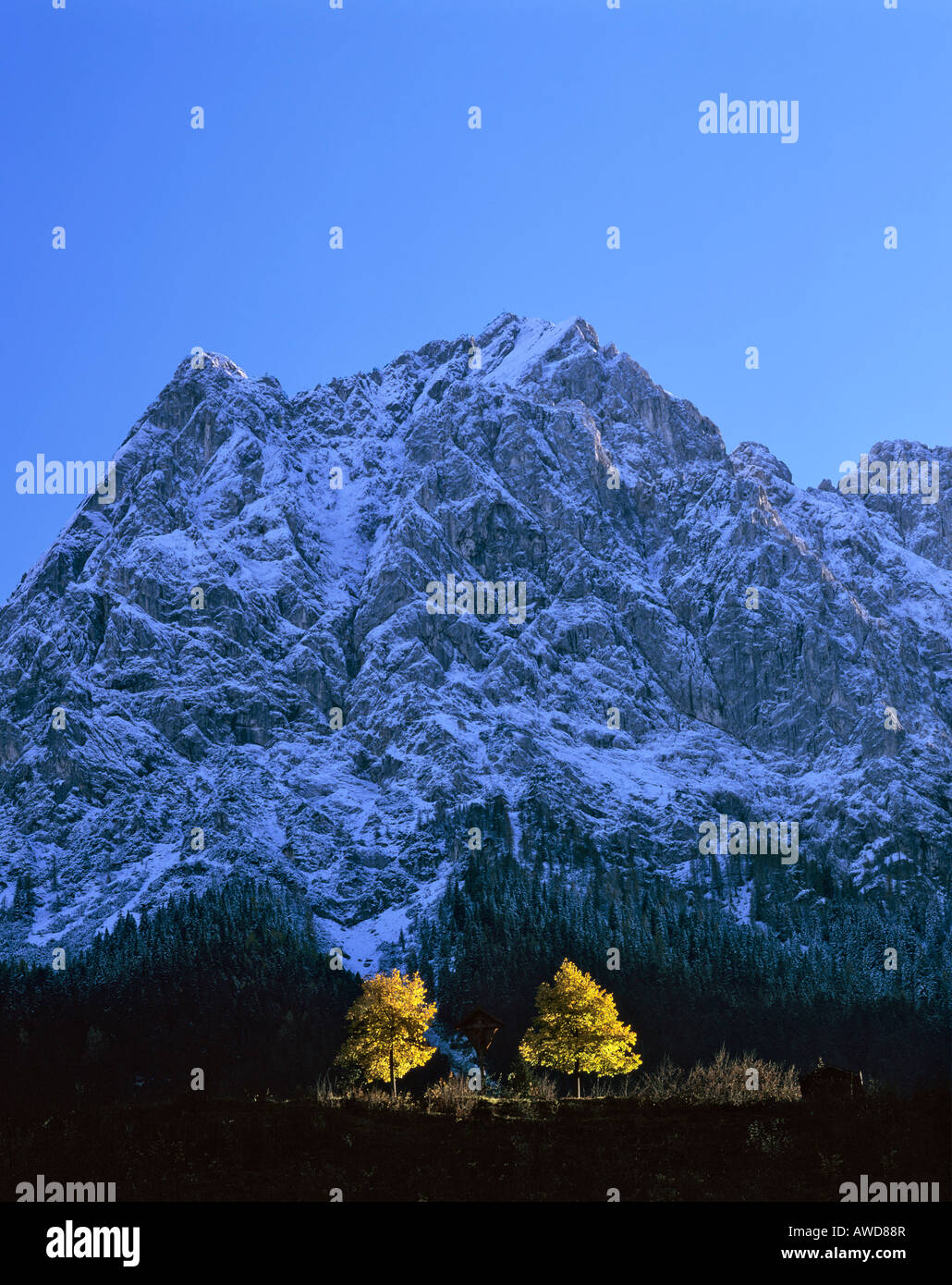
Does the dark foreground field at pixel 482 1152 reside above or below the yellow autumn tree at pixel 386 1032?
above

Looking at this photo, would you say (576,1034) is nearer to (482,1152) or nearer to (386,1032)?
Answer: (386,1032)

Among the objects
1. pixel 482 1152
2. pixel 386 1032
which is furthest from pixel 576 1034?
pixel 482 1152

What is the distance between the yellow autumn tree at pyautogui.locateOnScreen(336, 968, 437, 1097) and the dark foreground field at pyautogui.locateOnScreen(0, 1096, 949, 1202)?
2547 cm

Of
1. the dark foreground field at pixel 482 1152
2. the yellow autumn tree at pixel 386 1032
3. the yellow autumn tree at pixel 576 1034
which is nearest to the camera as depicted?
the dark foreground field at pixel 482 1152

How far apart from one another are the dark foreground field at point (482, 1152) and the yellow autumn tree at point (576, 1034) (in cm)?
2887

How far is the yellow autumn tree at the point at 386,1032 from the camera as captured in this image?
78.8 metres

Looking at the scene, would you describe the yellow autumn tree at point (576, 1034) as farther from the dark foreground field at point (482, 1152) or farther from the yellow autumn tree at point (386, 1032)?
the dark foreground field at point (482, 1152)

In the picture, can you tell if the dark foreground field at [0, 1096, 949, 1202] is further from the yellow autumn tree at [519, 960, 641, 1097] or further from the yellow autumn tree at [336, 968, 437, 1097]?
the yellow autumn tree at [519, 960, 641, 1097]

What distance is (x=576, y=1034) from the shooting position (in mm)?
82125

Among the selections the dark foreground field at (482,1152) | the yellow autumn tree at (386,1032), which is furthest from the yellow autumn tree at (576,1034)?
the dark foreground field at (482,1152)

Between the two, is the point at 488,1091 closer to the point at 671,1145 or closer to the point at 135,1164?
the point at 671,1145

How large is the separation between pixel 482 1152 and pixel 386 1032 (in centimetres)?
3415

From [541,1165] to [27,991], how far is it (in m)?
147
